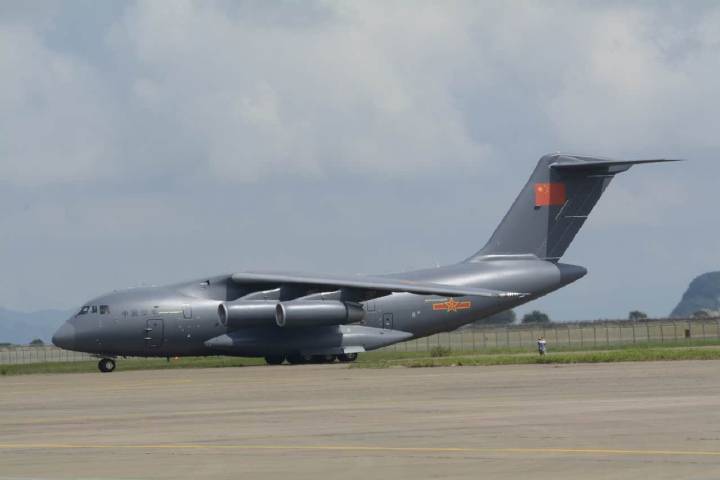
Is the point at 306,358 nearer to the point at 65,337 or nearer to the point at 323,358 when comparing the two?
the point at 323,358

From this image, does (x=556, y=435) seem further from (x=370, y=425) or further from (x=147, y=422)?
(x=147, y=422)

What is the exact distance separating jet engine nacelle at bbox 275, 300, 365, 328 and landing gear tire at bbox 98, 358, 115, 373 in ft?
16.8

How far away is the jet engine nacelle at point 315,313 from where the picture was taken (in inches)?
1630

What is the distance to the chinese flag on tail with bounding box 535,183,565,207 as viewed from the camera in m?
45.8

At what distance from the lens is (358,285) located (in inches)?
1635

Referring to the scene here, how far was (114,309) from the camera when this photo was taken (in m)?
41.5

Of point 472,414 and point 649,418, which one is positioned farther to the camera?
point 472,414

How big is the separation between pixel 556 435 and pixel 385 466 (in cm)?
299

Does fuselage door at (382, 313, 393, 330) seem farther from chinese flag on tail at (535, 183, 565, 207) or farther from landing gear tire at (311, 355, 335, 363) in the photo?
chinese flag on tail at (535, 183, 565, 207)

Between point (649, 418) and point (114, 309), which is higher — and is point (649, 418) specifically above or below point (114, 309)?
below

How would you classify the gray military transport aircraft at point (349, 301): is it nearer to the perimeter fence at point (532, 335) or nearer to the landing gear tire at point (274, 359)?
the landing gear tire at point (274, 359)

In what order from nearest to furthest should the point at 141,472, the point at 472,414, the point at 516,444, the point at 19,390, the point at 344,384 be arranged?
the point at 141,472 → the point at 516,444 → the point at 472,414 → the point at 344,384 → the point at 19,390

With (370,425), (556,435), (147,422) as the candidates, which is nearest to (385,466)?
(556,435)

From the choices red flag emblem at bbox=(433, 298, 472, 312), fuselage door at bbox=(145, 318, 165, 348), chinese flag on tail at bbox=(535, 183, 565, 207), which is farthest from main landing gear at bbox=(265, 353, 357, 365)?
chinese flag on tail at bbox=(535, 183, 565, 207)
